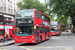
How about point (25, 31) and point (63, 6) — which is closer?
point (25, 31)

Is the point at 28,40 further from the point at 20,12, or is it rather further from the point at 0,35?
Result: the point at 0,35

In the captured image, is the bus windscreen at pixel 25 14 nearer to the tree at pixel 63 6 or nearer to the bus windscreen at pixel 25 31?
the bus windscreen at pixel 25 31

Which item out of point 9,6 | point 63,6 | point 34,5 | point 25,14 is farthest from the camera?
point 9,6

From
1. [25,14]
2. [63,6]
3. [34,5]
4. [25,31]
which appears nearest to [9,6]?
[34,5]

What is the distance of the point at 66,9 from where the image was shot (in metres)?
38.8

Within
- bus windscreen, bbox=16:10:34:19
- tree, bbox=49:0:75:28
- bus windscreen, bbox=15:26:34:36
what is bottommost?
Result: bus windscreen, bbox=15:26:34:36

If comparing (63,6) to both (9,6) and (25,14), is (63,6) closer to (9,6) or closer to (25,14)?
Result: (9,6)

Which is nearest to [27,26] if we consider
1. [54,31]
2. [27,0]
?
[54,31]

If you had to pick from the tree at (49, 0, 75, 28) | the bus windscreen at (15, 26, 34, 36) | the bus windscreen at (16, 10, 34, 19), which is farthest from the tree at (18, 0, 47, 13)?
the bus windscreen at (15, 26, 34, 36)

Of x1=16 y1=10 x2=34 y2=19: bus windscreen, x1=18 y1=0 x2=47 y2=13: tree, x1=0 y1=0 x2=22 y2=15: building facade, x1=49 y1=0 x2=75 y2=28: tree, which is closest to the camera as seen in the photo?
x1=16 y1=10 x2=34 y2=19: bus windscreen

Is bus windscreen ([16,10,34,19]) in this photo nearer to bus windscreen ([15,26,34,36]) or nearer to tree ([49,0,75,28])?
bus windscreen ([15,26,34,36])

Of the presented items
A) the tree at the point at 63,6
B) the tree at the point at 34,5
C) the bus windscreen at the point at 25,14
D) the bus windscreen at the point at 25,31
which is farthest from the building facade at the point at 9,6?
the bus windscreen at the point at 25,31

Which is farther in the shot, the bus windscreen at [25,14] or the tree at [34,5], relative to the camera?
A: the tree at [34,5]

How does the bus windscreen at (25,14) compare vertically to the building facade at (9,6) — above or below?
below
